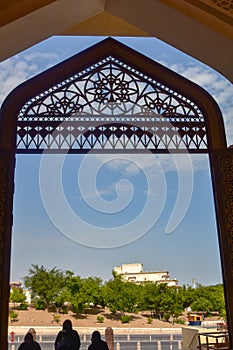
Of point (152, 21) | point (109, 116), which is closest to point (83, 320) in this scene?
point (109, 116)

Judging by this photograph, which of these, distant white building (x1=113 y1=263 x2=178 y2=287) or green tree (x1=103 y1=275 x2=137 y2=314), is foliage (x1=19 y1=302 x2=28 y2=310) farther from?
distant white building (x1=113 y1=263 x2=178 y2=287)

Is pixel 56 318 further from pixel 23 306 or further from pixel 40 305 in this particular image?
pixel 23 306

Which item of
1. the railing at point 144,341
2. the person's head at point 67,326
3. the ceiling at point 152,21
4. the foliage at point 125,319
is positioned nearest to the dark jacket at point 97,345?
the person's head at point 67,326

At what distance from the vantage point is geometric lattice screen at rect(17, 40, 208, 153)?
95.2 inches

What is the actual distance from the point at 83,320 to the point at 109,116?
1655mm

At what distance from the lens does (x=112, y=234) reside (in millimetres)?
2752

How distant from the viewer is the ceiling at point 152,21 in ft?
5.60

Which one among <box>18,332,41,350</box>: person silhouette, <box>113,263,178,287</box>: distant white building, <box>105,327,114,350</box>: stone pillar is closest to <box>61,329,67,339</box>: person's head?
<box>18,332,41,350</box>: person silhouette

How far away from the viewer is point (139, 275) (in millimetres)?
3328

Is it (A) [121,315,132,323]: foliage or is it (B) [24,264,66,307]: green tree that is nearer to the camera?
(B) [24,264,66,307]: green tree

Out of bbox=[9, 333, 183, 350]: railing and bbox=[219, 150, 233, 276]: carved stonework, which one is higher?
bbox=[219, 150, 233, 276]: carved stonework

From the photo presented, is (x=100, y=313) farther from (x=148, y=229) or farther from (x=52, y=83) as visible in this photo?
(x=52, y=83)

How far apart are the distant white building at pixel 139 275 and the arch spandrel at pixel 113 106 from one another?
4.51 ft

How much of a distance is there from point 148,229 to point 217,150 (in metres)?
0.82
